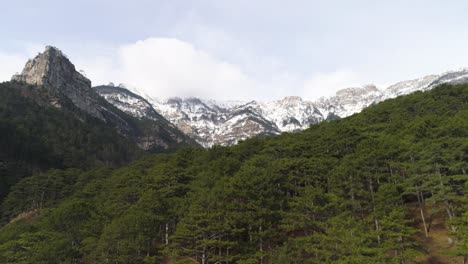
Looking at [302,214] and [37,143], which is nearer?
[302,214]

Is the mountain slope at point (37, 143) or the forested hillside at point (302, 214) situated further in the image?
the mountain slope at point (37, 143)

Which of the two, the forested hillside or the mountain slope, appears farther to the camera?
the mountain slope

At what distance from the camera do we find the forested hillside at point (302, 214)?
40094 mm

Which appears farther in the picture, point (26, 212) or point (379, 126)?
point (26, 212)

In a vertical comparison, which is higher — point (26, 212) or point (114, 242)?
point (26, 212)

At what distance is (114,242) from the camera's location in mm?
48344

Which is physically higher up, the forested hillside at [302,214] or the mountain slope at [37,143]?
the mountain slope at [37,143]

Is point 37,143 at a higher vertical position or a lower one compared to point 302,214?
higher

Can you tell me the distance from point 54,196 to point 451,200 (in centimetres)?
9400

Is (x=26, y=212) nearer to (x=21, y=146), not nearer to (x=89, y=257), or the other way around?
(x=89, y=257)

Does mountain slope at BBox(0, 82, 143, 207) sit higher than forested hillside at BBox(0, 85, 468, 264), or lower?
higher

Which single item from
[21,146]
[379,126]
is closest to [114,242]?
[379,126]

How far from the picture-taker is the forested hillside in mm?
40094

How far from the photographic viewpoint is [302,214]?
149 ft
